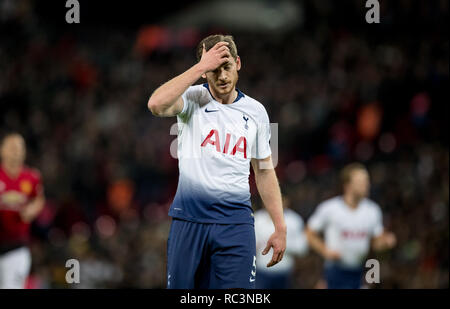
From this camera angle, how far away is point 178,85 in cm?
443

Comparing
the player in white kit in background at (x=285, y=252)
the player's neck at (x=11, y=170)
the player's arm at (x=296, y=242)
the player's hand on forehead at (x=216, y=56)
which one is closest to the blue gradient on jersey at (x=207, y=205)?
the player's hand on forehead at (x=216, y=56)

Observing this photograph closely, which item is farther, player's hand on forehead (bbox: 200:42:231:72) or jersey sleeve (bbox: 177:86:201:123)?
jersey sleeve (bbox: 177:86:201:123)

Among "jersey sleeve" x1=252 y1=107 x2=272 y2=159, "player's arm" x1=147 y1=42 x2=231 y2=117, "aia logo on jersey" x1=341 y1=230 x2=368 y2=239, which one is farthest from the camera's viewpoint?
"aia logo on jersey" x1=341 y1=230 x2=368 y2=239

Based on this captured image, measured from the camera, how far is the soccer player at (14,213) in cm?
794

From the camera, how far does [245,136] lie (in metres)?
4.90


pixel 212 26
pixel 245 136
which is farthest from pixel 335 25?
pixel 245 136

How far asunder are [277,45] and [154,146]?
6.20 metres

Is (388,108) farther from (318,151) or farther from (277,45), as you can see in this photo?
(277,45)

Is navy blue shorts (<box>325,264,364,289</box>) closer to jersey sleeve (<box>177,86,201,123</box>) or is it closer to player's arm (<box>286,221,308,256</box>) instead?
player's arm (<box>286,221,308,256</box>)

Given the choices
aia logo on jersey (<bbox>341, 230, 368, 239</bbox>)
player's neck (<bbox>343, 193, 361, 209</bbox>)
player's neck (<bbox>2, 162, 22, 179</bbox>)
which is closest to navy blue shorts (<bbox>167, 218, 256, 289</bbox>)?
player's neck (<bbox>2, 162, 22, 179</bbox>)

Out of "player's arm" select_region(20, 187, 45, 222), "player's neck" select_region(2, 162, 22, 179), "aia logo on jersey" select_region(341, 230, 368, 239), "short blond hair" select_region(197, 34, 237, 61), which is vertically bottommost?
"aia logo on jersey" select_region(341, 230, 368, 239)

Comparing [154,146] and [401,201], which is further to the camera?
[154,146]

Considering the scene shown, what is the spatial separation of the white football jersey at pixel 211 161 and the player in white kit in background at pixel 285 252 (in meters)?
6.03

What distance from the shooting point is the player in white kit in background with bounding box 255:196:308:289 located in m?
10.9
